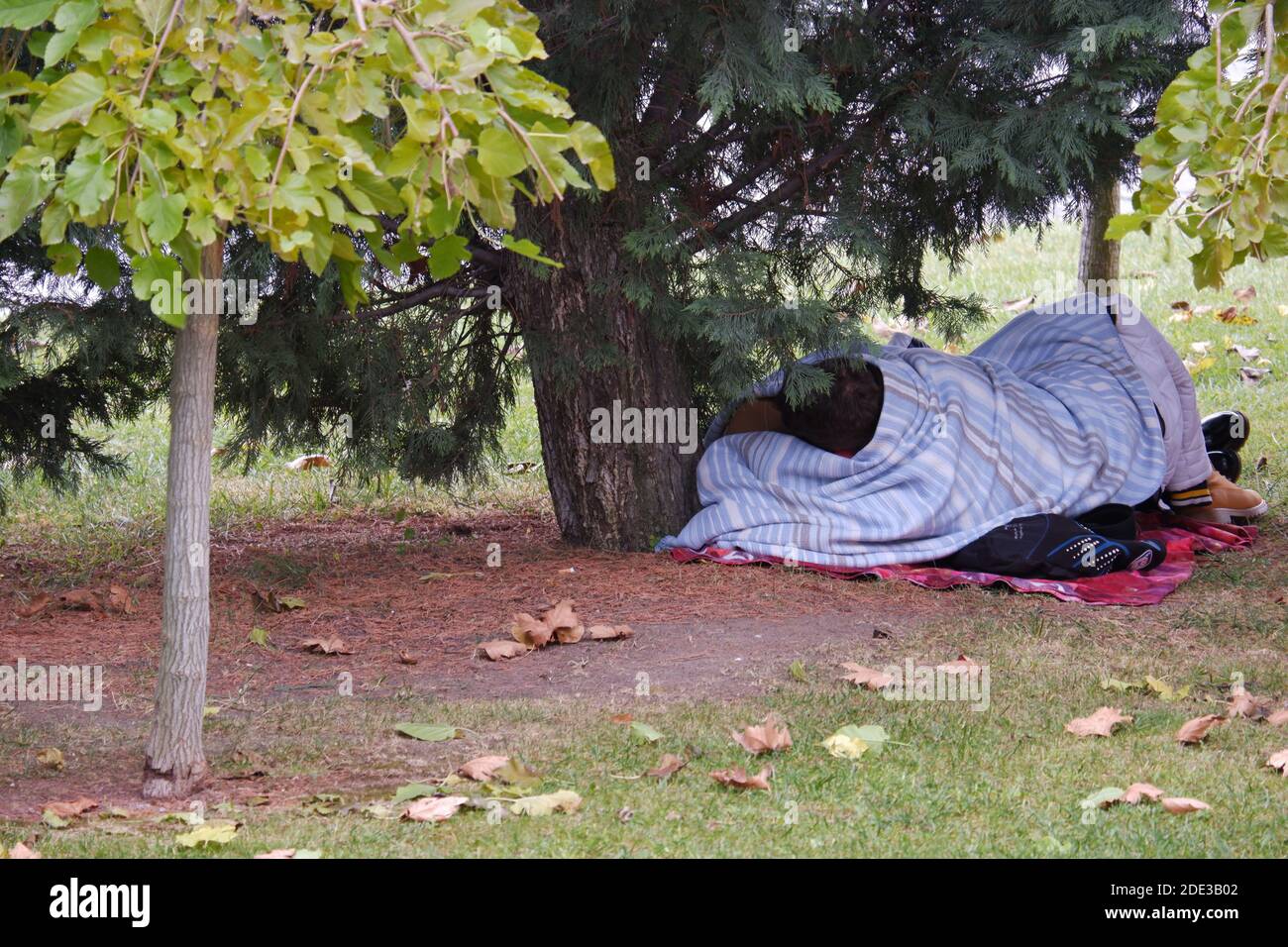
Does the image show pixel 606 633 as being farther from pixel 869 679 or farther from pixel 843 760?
pixel 843 760

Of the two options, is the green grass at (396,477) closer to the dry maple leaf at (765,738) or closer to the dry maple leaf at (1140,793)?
the dry maple leaf at (765,738)

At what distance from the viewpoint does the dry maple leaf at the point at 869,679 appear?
13.9 ft

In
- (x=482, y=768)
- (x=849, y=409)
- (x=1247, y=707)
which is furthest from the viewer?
(x=849, y=409)

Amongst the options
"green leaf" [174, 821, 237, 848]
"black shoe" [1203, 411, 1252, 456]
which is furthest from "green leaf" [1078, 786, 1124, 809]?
"black shoe" [1203, 411, 1252, 456]

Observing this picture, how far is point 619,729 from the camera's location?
3.84 metres

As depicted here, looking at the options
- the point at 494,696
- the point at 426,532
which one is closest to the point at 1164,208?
the point at 494,696

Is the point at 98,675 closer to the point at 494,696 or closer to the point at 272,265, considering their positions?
the point at 494,696

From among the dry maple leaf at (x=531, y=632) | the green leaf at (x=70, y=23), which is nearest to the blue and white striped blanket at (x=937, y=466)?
the dry maple leaf at (x=531, y=632)

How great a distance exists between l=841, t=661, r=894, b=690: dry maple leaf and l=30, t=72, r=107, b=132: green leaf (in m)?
2.75

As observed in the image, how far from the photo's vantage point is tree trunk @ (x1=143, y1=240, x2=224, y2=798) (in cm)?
334

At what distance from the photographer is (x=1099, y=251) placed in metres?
8.68

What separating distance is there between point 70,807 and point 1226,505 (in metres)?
5.76

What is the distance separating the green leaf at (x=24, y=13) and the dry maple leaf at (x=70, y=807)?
1.73 metres


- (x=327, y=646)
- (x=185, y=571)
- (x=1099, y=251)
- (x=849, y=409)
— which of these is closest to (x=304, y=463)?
(x=849, y=409)
